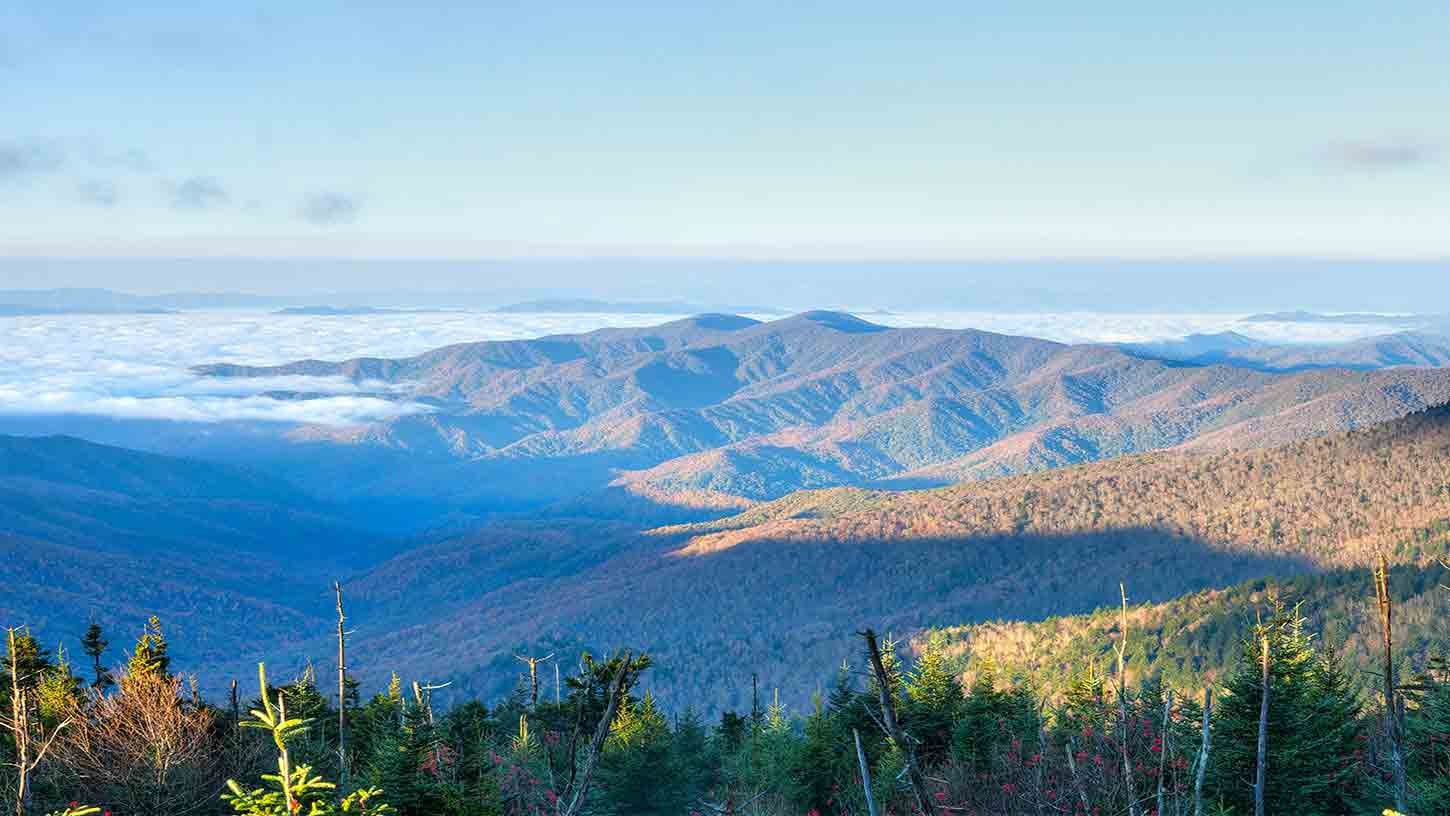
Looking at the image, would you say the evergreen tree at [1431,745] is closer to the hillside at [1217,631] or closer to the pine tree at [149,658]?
the pine tree at [149,658]

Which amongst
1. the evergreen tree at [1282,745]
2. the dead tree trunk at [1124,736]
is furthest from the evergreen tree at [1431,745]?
the dead tree trunk at [1124,736]

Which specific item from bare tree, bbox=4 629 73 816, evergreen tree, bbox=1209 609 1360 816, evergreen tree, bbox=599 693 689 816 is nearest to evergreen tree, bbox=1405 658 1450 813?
evergreen tree, bbox=1209 609 1360 816

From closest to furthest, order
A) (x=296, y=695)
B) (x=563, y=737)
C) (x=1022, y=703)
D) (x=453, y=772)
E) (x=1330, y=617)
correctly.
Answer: (x=453, y=772) < (x=296, y=695) < (x=1022, y=703) < (x=563, y=737) < (x=1330, y=617)

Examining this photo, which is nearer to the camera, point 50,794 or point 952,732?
point 50,794

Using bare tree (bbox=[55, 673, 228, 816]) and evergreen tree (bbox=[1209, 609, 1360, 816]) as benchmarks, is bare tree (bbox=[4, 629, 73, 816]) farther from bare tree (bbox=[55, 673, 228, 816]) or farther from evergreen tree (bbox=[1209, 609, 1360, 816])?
evergreen tree (bbox=[1209, 609, 1360, 816])

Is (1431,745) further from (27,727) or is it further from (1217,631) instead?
(1217,631)

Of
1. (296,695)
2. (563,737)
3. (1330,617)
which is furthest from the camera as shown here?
(1330,617)

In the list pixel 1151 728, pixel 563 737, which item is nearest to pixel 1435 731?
pixel 1151 728

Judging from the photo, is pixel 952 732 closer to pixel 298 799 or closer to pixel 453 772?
pixel 453 772

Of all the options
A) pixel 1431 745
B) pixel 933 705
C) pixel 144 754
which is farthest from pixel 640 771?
pixel 1431 745
